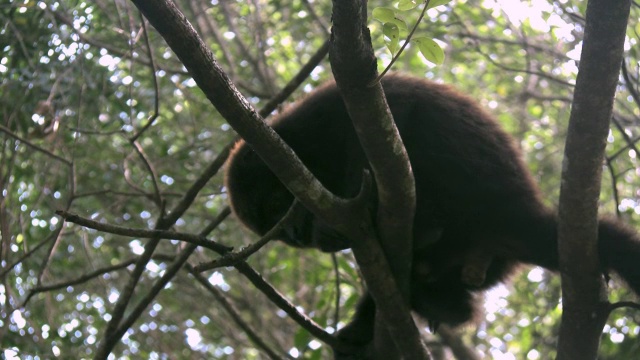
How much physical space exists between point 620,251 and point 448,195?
85cm

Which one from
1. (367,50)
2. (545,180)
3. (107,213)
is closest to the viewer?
(367,50)


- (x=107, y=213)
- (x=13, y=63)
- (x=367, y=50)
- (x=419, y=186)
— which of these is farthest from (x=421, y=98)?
(x=107, y=213)

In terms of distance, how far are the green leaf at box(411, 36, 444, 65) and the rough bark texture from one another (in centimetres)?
50

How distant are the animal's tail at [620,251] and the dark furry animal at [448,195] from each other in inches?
10.7

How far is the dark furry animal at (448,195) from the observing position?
370cm

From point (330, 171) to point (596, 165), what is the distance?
1668mm

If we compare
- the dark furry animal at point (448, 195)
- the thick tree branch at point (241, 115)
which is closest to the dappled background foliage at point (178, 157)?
the dark furry animal at point (448, 195)

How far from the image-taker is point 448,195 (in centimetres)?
375

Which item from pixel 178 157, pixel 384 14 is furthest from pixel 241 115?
pixel 178 157

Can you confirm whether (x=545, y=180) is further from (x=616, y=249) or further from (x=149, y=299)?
(x=149, y=299)

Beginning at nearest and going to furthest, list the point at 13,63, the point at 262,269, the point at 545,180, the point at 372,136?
the point at 372,136 < the point at 13,63 < the point at 262,269 < the point at 545,180

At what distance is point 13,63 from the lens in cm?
450

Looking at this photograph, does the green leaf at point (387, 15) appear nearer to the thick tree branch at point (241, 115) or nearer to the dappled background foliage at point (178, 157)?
the thick tree branch at point (241, 115)

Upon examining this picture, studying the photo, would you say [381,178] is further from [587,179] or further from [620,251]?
[620,251]
